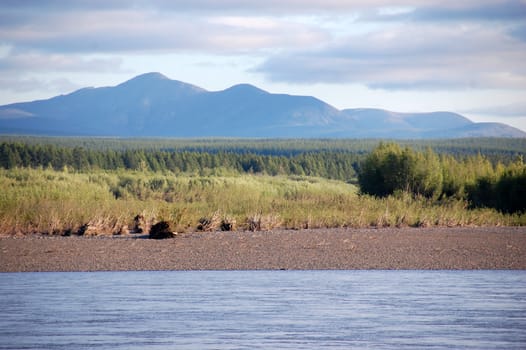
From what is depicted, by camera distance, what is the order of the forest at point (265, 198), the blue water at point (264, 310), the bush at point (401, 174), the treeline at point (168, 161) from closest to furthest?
1. the blue water at point (264, 310)
2. the forest at point (265, 198)
3. the bush at point (401, 174)
4. the treeline at point (168, 161)

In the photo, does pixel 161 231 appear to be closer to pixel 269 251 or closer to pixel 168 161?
pixel 269 251

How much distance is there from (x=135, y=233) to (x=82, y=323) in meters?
14.2

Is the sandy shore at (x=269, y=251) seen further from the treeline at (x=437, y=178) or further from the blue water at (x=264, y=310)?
the treeline at (x=437, y=178)

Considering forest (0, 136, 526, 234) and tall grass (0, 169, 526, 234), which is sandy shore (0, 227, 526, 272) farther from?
forest (0, 136, 526, 234)

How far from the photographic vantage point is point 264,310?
1664 centimetres

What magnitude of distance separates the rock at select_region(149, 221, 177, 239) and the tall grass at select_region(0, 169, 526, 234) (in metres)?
0.66

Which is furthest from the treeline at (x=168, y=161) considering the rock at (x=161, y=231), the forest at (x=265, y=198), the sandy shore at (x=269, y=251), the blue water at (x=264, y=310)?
the blue water at (x=264, y=310)

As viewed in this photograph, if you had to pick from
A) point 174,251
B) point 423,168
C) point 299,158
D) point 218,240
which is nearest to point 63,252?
point 174,251

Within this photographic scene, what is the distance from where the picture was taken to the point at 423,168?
42812mm

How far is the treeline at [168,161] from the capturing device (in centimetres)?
6731

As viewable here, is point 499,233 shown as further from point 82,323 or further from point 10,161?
point 10,161

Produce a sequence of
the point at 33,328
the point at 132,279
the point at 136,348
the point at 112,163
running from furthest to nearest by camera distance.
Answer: the point at 112,163 → the point at 132,279 → the point at 33,328 → the point at 136,348

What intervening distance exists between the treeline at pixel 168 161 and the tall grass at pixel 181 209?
43.3 feet

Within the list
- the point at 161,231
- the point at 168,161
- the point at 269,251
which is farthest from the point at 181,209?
the point at 168,161
